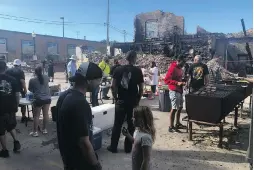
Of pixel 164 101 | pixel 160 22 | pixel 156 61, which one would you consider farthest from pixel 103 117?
pixel 160 22

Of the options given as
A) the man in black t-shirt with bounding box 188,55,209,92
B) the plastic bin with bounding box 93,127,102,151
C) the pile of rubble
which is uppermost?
the pile of rubble

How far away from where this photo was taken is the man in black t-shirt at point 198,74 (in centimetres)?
700

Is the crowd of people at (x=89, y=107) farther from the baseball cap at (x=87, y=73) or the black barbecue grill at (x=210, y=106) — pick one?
the black barbecue grill at (x=210, y=106)

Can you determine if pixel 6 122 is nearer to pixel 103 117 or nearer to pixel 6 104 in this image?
pixel 6 104

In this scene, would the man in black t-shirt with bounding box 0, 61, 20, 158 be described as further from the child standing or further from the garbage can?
the garbage can

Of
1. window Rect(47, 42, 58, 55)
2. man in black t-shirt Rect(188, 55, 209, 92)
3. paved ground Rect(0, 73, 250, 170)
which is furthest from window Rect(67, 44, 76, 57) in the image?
man in black t-shirt Rect(188, 55, 209, 92)

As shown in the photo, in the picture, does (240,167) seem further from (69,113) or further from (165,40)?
(165,40)

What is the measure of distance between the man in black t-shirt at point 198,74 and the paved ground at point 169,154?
129cm

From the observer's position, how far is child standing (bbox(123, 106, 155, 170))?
3.16 metres

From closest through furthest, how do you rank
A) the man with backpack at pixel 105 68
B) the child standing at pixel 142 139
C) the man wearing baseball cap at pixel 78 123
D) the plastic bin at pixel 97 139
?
the man wearing baseball cap at pixel 78 123 → the child standing at pixel 142 139 → the plastic bin at pixel 97 139 → the man with backpack at pixel 105 68

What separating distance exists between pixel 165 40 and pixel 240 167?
28.7m

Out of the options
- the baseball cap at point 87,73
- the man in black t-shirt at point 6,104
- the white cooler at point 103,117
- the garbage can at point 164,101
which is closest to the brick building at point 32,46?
the garbage can at point 164,101

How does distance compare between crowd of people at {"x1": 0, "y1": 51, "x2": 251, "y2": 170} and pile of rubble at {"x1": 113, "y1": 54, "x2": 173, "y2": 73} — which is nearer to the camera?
crowd of people at {"x1": 0, "y1": 51, "x2": 251, "y2": 170}

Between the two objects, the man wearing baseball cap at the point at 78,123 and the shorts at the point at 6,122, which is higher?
the man wearing baseball cap at the point at 78,123
